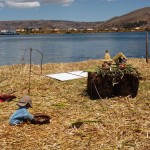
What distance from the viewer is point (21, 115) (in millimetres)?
9273

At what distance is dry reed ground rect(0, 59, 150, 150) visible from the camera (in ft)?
25.9

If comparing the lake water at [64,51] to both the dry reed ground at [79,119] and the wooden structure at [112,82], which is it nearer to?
the dry reed ground at [79,119]

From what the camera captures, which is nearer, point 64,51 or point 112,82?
point 112,82

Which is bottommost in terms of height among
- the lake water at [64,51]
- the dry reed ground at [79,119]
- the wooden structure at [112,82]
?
the lake water at [64,51]

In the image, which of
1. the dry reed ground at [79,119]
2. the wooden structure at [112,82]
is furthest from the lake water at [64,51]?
the wooden structure at [112,82]

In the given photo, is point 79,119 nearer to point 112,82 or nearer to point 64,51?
point 112,82

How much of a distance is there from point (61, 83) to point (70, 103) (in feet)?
11.4

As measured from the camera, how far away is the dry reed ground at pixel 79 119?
7.88 m

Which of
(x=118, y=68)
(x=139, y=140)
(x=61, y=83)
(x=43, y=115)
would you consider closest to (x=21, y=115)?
(x=43, y=115)

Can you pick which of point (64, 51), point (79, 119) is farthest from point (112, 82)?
point (64, 51)

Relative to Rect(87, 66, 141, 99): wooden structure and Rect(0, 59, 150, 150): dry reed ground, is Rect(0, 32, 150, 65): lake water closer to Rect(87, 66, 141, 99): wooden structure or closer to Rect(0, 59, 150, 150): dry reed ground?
Rect(0, 59, 150, 150): dry reed ground

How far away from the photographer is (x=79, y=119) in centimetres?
970

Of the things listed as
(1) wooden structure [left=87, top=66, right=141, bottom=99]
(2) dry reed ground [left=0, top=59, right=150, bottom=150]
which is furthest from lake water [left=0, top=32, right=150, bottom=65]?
(1) wooden structure [left=87, top=66, right=141, bottom=99]

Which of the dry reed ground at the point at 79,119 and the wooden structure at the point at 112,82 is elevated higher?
the wooden structure at the point at 112,82
